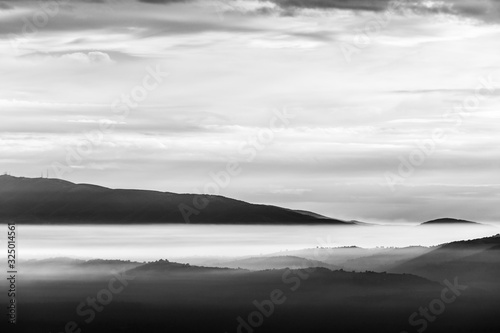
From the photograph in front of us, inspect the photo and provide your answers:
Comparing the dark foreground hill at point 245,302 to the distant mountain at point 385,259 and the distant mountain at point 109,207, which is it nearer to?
the distant mountain at point 385,259

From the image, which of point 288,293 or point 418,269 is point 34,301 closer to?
point 288,293

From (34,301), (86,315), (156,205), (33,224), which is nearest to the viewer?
(86,315)

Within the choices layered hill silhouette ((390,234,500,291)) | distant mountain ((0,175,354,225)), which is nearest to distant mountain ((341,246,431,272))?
layered hill silhouette ((390,234,500,291))

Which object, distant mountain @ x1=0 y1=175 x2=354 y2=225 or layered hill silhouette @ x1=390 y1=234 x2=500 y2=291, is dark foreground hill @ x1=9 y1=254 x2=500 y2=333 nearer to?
layered hill silhouette @ x1=390 y1=234 x2=500 y2=291

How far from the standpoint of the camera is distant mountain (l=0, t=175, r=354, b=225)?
468ft

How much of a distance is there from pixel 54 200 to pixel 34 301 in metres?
111

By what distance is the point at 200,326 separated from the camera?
37.3 m

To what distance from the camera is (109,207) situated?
5906 inches

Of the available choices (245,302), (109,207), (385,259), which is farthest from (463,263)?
(109,207)

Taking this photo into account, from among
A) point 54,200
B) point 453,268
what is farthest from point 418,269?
point 54,200

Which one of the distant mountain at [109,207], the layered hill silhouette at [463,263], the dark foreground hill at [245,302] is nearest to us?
the dark foreground hill at [245,302]

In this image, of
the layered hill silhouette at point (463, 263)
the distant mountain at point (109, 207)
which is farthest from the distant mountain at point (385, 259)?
the distant mountain at point (109, 207)

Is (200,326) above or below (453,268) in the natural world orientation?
below

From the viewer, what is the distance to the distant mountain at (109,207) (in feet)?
468
